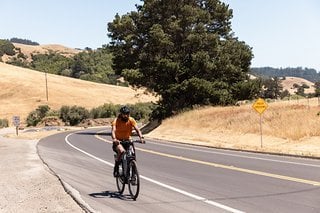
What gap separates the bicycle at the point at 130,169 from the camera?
423 inches

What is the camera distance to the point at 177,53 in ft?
167

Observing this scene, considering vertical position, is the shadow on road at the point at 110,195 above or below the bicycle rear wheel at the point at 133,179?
below

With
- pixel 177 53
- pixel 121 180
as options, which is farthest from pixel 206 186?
pixel 177 53

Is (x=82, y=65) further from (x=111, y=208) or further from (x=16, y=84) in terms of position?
(x=111, y=208)

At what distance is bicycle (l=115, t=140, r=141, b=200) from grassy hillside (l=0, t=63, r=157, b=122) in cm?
10016

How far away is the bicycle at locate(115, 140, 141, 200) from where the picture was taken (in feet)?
35.3

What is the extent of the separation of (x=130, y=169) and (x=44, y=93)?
12147cm

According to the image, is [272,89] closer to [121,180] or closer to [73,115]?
[73,115]

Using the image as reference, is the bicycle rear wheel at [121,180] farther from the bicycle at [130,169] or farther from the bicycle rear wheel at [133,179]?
the bicycle rear wheel at [133,179]

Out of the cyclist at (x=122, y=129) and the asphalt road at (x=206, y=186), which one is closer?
the asphalt road at (x=206, y=186)

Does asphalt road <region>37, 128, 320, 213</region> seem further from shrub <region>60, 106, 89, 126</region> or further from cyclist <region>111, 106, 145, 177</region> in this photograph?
shrub <region>60, 106, 89, 126</region>

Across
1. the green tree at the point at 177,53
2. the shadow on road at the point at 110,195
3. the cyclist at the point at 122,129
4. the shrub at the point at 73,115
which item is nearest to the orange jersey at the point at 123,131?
the cyclist at the point at 122,129

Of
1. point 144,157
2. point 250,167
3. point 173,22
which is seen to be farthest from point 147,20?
point 250,167

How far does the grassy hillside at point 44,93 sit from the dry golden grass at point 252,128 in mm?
71256
